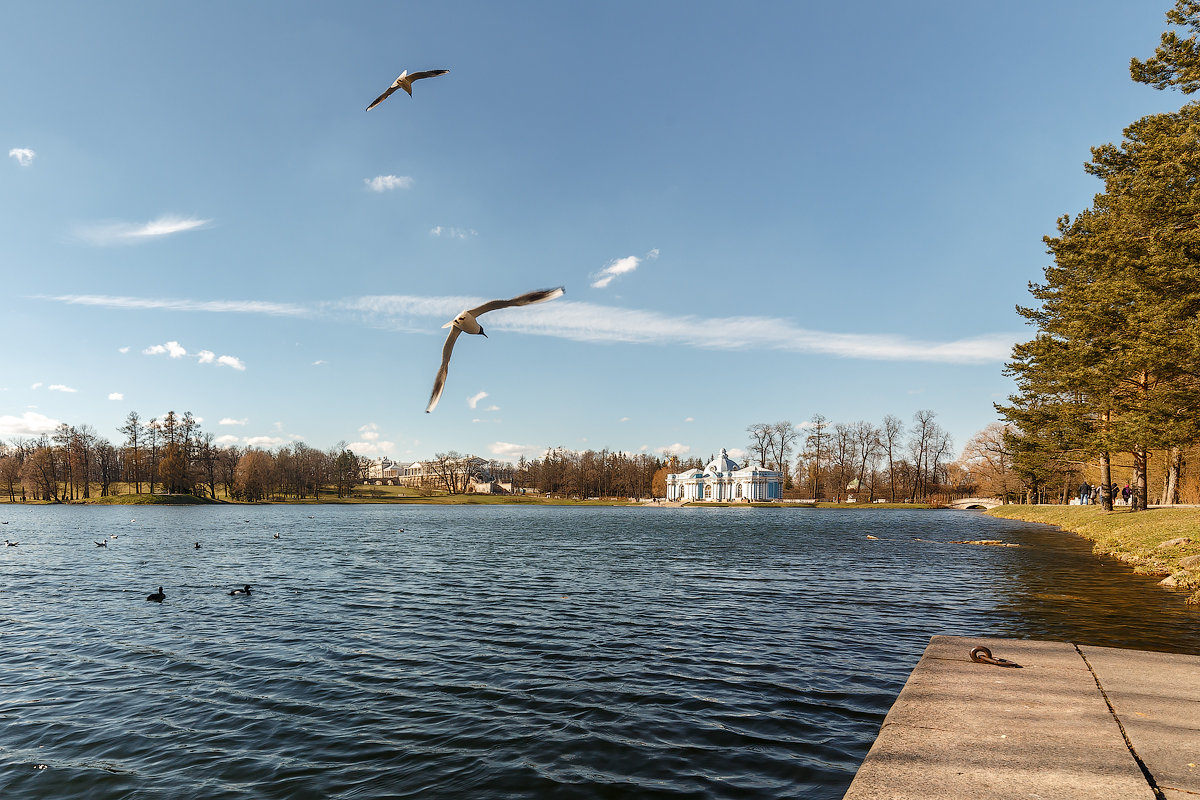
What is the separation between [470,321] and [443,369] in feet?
2.89

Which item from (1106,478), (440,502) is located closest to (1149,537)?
(1106,478)

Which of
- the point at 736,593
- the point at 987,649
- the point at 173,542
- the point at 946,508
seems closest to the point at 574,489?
the point at 946,508

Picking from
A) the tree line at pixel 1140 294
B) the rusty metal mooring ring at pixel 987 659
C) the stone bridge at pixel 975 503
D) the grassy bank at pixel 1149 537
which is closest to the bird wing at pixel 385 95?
the rusty metal mooring ring at pixel 987 659

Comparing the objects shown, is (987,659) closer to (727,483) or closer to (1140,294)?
(1140,294)

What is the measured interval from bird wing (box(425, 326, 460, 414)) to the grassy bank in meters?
21.0

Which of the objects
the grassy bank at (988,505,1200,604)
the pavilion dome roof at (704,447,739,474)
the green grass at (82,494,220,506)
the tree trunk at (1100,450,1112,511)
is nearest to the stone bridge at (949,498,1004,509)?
the pavilion dome roof at (704,447,739,474)

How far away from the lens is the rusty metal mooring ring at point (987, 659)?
1030cm

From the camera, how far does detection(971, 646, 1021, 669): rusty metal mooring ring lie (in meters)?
10.3

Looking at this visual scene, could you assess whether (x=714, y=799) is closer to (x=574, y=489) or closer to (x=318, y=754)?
(x=318, y=754)

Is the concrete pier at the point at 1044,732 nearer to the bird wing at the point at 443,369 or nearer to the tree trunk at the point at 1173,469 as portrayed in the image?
the bird wing at the point at 443,369

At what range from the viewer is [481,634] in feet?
55.2

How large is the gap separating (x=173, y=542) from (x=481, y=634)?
4306 centimetres

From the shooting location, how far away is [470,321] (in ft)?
33.4

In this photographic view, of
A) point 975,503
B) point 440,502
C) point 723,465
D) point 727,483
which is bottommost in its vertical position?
point 440,502
